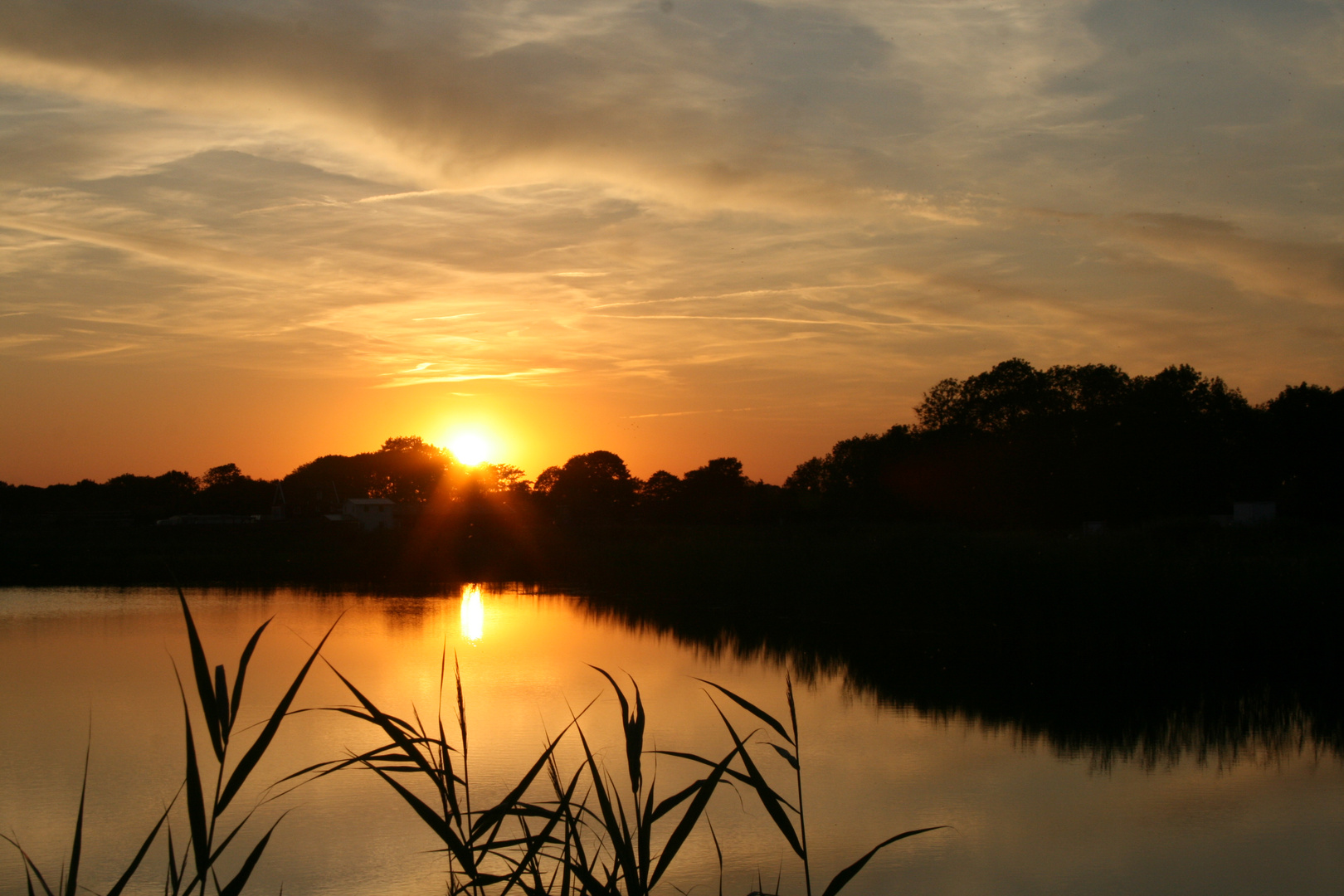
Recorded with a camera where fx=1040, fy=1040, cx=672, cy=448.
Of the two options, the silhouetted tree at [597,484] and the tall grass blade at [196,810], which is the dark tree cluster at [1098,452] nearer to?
the silhouetted tree at [597,484]

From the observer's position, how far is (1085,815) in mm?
7961

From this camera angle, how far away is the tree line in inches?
1624

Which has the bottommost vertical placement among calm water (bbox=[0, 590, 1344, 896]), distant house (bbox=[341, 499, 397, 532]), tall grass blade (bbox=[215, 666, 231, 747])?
calm water (bbox=[0, 590, 1344, 896])

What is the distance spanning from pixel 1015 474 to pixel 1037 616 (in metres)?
28.6

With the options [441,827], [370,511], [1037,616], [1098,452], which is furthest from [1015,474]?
[441,827]

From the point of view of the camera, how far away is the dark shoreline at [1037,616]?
11.4 meters

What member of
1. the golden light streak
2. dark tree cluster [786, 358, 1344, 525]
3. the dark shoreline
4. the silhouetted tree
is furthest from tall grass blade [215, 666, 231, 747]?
the silhouetted tree

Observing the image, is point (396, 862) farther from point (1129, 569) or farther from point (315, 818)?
point (1129, 569)

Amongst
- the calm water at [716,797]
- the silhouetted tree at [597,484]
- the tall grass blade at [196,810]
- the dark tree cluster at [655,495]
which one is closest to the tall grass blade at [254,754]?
the tall grass blade at [196,810]

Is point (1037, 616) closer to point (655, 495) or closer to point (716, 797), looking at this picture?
point (716, 797)

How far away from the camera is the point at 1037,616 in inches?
624

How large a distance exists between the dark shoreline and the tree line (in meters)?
15.8

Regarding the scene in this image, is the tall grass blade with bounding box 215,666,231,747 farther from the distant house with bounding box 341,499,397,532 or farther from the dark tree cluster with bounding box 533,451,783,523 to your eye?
the distant house with bounding box 341,499,397,532

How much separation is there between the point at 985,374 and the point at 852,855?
47403mm
